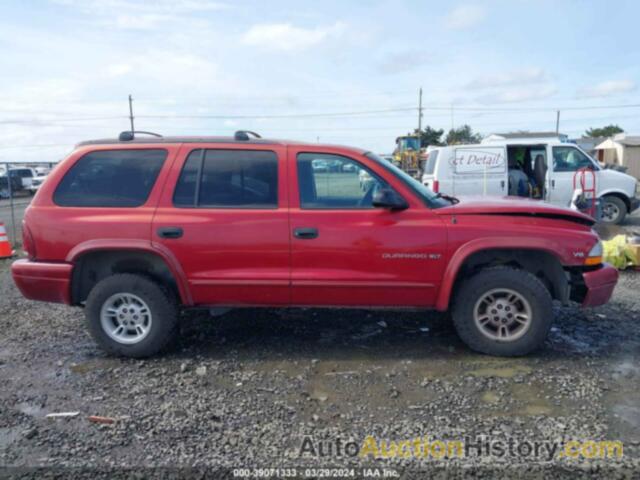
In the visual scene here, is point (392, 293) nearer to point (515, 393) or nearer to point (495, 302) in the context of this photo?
point (495, 302)

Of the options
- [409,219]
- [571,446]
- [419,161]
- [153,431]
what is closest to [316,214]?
[409,219]

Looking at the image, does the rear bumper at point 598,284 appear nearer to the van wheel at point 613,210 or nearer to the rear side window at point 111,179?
the rear side window at point 111,179

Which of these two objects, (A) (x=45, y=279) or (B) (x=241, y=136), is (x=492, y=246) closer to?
(B) (x=241, y=136)

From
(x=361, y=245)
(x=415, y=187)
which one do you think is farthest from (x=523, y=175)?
(x=361, y=245)

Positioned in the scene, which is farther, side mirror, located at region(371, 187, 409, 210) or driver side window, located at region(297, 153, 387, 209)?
driver side window, located at region(297, 153, 387, 209)

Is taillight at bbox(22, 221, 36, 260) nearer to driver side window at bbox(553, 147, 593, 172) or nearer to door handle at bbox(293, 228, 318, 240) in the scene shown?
door handle at bbox(293, 228, 318, 240)

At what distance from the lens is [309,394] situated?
363cm

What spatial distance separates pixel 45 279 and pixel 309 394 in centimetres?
246

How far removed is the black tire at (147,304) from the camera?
4.21 m

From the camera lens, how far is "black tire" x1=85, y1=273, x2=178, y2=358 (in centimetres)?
421

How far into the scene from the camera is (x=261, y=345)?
15.0 ft

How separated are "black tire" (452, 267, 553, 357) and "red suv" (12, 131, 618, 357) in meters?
0.01

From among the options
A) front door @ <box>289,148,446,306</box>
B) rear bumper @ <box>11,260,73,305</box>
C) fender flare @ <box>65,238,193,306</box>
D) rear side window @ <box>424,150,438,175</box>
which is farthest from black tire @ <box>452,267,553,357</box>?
rear side window @ <box>424,150,438,175</box>

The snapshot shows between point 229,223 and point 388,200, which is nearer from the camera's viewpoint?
point 388,200
